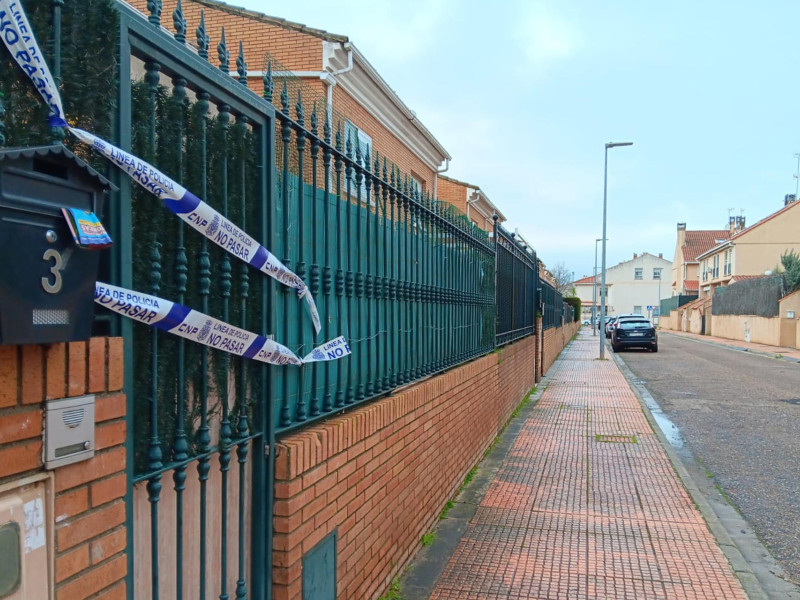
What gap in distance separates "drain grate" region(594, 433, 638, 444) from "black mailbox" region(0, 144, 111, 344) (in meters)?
7.78

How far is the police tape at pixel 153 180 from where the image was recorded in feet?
4.73

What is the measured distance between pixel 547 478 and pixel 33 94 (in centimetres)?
584

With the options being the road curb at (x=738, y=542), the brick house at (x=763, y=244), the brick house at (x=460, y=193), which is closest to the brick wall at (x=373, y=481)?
the road curb at (x=738, y=542)

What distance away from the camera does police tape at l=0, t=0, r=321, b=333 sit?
1.44 metres

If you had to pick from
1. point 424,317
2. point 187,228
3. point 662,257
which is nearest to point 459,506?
point 424,317

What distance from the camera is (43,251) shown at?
1.37 metres

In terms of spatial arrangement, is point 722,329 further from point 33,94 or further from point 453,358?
point 33,94

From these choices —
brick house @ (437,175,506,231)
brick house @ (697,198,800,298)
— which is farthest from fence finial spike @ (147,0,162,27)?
brick house @ (697,198,800,298)

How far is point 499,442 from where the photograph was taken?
792cm

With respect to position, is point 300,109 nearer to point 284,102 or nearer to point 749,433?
point 284,102

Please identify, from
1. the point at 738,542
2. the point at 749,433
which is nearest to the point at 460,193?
the point at 749,433

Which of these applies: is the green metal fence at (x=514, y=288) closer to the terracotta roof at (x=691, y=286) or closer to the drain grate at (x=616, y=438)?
the drain grate at (x=616, y=438)

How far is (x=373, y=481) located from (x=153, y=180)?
7.34 ft

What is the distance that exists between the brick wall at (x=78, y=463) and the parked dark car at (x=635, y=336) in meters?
27.8
